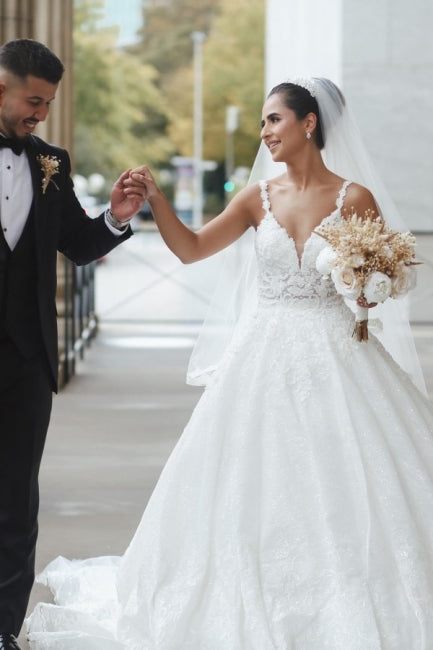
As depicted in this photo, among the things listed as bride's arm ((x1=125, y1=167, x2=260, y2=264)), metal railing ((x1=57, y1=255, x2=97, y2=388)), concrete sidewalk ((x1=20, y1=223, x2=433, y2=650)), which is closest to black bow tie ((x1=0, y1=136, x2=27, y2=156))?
bride's arm ((x1=125, y1=167, x2=260, y2=264))

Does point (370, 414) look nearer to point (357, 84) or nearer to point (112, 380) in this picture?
point (112, 380)

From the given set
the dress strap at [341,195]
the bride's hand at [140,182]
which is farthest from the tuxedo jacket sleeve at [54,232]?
the dress strap at [341,195]

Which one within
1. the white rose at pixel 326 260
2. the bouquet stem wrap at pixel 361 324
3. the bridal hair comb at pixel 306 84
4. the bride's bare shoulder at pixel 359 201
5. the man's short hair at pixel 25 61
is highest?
the man's short hair at pixel 25 61

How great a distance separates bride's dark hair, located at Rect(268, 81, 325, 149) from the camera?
493 cm

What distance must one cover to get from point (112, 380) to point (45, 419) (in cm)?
753

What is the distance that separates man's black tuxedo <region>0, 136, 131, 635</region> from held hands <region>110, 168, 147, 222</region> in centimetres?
20

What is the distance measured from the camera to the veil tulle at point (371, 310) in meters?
5.05

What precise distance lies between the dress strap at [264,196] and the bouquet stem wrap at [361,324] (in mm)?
586

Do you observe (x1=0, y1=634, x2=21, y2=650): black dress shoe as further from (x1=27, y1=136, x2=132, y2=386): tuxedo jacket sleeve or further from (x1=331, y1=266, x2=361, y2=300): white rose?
(x1=331, y1=266, x2=361, y2=300): white rose

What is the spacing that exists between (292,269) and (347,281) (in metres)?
0.36

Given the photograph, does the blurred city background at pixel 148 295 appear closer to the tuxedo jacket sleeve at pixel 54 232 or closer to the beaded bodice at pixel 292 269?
the beaded bodice at pixel 292 269

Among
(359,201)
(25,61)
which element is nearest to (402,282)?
(359,201)

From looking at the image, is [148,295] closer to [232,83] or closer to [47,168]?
[47,168]

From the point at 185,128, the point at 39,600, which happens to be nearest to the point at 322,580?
the point at 39,600
